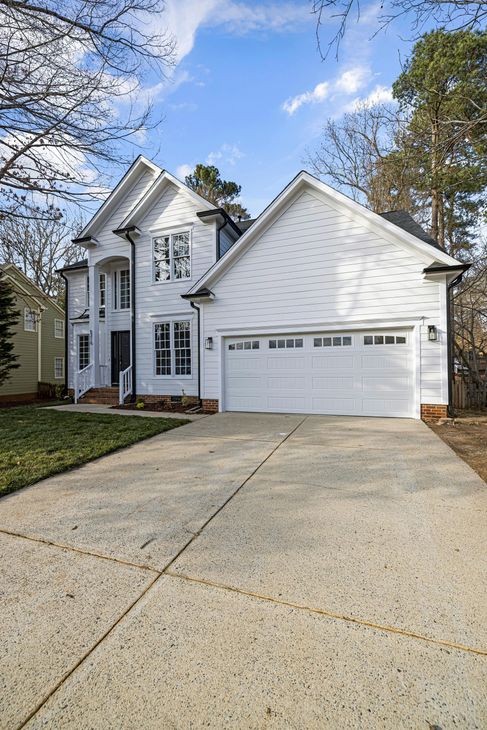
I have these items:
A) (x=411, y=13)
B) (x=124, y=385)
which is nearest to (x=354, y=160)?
(x=411, y=13)

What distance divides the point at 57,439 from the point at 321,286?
6894mm

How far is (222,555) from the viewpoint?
251cm

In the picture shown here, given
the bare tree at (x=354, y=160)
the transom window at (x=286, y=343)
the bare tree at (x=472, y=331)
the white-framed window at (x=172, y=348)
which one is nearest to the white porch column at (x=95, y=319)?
the white-framed window at (x=172, y=348)

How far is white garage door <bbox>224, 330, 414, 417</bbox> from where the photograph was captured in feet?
26.6

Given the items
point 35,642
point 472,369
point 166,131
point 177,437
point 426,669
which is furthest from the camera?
point 472,369

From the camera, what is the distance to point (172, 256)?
38.4 feet

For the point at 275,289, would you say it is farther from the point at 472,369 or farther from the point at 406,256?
the point at 472,369

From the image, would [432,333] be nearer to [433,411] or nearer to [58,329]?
[433,411]

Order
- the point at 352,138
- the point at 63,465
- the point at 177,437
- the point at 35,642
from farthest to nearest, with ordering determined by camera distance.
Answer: the point at 352,138, the point at 177,437, the point at 63,465, the point at 35,642

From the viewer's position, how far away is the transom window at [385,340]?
8102 millimetres

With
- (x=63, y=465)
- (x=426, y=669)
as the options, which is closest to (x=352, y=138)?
(x=63, y=465)

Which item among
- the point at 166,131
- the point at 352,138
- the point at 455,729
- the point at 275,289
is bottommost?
the point at 455,729

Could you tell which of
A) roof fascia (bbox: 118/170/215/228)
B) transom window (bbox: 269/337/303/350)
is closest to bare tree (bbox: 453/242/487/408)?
transom window (bbox: 269/337/303/350)

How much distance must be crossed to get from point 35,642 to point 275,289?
8465 mm
